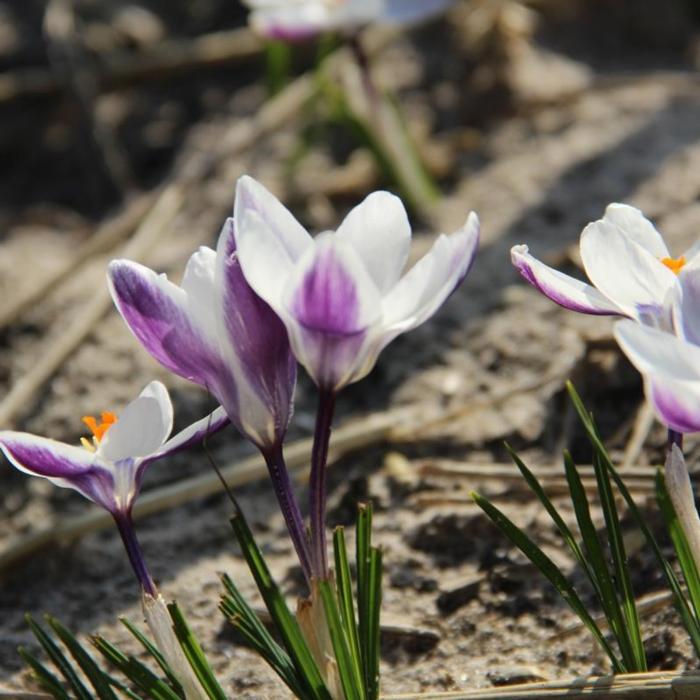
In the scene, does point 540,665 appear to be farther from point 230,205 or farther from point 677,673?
point 230,205

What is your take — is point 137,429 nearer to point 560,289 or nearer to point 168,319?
point 168,319

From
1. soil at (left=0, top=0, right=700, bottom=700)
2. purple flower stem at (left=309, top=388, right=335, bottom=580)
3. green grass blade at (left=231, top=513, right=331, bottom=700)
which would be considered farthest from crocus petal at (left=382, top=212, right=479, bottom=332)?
soil at (left=0, top=0, right=700, bottom=700)

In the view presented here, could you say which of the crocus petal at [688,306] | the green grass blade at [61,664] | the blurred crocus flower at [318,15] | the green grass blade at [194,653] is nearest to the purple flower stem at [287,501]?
the green grass blade at [194,653]

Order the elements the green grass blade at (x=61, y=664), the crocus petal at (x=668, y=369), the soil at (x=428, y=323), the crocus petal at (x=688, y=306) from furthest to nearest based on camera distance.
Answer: the soil at (x=428, y=323), the green grass blade at (x=61, y=664), the crocus petal at (x=688, y=306), the crocus petal at (x=668, y=369)

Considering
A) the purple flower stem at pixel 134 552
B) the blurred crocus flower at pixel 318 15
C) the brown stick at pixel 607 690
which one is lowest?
the brown stick at pixel 607 690

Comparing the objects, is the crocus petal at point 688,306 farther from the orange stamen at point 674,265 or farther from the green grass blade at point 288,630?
the green grass blade at point 288,630

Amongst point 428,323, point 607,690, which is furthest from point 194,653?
point 428,323

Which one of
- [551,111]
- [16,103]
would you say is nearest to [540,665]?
[551,111]
